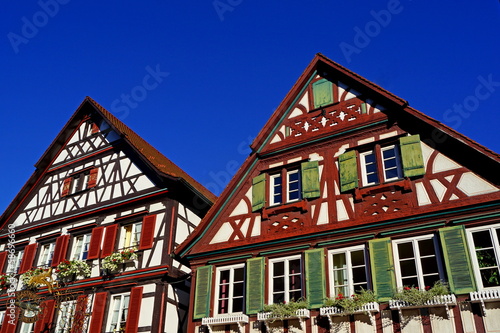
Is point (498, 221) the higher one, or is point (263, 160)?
point (263, 160)

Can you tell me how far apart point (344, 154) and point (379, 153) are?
0.96 metres

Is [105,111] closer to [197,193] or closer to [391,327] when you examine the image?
[197,193]

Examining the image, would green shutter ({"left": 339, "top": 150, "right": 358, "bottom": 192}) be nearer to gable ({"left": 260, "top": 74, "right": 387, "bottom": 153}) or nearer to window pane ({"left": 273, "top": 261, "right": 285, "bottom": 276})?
gable ({"left": 260, "top": 74, "right": 387, "bottom": 153})

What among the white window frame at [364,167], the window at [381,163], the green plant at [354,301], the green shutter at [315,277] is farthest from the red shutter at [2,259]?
the white window frame at [364,167]

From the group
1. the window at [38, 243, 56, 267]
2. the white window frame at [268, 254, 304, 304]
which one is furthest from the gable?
the window at [38, 243, 56, 267]

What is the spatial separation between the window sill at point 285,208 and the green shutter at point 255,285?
1377 mm

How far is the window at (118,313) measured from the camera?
15992 mm

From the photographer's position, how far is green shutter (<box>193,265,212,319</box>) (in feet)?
44.9

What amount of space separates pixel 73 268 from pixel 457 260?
13.1m

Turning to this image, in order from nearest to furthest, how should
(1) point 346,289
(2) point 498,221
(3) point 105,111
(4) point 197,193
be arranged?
(2) point 498,221 → (1) point 346,289 → (4) point 197,193 → (3) point 105,111

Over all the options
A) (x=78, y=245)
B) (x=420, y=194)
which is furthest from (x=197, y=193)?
(x=420, y=194)

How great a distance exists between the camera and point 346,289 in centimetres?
1212

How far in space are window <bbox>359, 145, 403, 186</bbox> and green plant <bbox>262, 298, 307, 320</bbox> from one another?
358 cm

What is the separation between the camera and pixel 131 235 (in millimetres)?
17969
